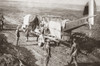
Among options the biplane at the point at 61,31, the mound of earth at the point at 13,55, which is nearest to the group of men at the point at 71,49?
the biplane at the point at 61,31

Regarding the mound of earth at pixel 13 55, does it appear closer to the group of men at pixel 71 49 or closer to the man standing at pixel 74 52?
the group of men at pixel 71 49

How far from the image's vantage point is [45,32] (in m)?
5.09

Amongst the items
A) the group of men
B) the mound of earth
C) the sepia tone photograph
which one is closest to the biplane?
the sepia tone photograph

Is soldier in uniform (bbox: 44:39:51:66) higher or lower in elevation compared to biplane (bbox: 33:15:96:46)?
lower

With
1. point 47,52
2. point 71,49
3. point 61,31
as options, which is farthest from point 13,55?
point 71,49

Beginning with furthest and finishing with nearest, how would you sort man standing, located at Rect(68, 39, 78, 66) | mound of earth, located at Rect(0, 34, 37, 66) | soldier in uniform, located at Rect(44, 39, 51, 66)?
man standing, located at Rect(68, 39, 78, 66) → soldier in uniform, located at Rect(44, 39, 51, 66) → mound of earth, located at Rect(0, 34, 37, 66)

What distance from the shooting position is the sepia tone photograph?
4922mm

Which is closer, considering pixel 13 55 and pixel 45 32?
pixel 13 55

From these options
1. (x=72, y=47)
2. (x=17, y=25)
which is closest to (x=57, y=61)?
Result: (x=72, y=47)

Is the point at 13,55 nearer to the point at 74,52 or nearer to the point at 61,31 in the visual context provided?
the point at 61,31

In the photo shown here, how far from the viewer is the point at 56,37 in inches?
198

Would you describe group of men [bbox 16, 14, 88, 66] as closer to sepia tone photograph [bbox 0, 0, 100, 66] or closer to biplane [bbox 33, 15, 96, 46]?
sepia tone photograph [bbox 0, 0, 100, 66]

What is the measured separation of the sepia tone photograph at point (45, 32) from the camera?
492 centimetres

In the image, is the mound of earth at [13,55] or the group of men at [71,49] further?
the group of men at [71,49]
